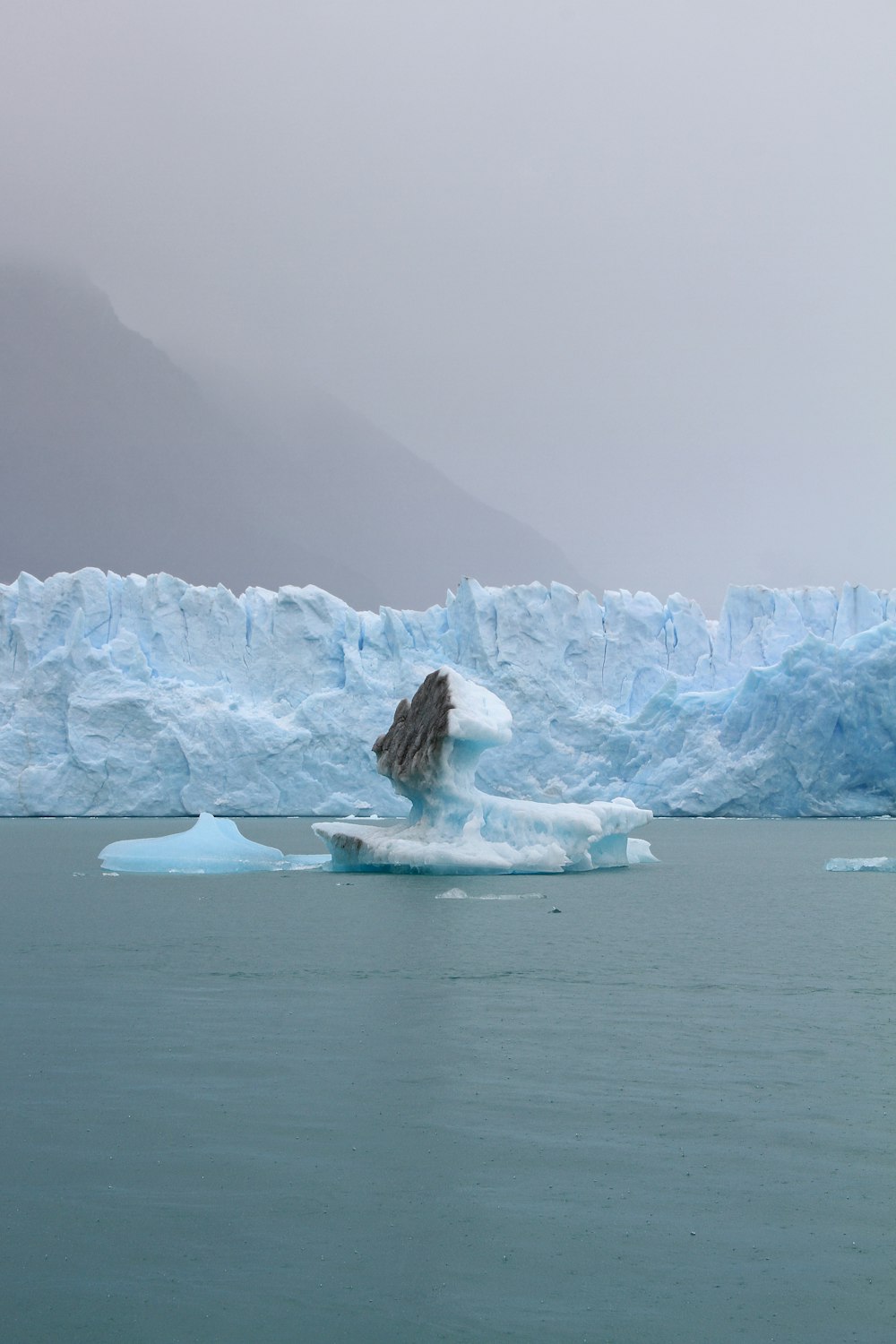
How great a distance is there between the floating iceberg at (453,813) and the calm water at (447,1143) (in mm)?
5577

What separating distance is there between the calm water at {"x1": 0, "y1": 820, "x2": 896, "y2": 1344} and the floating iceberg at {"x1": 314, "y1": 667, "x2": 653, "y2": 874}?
5.58 metres

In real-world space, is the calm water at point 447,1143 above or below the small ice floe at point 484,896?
above

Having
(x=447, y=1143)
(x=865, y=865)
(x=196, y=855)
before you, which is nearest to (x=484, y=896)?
(x=196, y=855)

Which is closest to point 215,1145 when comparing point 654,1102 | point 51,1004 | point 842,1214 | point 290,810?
point 654,1102

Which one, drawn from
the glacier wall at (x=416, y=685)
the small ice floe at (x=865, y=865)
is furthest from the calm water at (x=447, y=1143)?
the glacier wall at (x=416, y=685)

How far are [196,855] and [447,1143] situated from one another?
1355cm

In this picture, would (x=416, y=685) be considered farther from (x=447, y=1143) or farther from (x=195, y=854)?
(x=447, y=1143)

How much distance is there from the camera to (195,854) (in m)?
17.7

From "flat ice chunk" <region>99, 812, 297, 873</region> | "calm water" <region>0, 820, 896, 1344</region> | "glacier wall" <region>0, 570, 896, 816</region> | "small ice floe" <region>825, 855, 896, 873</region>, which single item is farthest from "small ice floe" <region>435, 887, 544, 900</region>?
"glacier wall" <region>0, 570, 896, 816</region>

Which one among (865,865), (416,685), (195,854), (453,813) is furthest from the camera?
(416,685)

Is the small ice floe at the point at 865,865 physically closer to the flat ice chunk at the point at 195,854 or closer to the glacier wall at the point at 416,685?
the flat ice chunk at the point at 195,854

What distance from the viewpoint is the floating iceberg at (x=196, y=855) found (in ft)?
57.3

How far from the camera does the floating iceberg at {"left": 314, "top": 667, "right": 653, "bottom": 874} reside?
15461mm

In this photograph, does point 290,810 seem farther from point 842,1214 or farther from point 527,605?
point 842,1214
